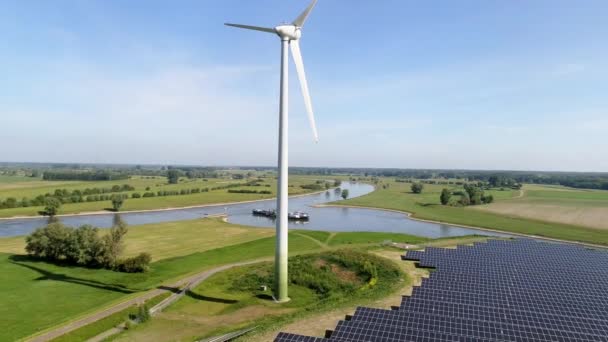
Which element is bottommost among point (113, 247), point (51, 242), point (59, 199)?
point (59, 199)

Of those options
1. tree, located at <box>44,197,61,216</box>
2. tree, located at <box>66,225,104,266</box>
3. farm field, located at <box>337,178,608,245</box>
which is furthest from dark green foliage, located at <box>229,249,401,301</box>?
tree, located at <box>44,197,61,216</box>

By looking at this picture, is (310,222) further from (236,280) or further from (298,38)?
(298,38)

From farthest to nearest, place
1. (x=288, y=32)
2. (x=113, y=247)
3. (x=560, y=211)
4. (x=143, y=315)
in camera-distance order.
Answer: (x=560, y=211), (x=113, y=247), (x=288, y=32), (x=143, y=315)

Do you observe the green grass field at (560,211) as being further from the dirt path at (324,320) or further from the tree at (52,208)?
the tree at (52,208)

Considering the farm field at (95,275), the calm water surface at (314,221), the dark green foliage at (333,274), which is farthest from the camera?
the calm water surface at (314,221)

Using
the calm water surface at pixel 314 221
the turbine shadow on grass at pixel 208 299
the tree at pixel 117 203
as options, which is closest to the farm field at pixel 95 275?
the turbine shadow on grass at pixel 208 299

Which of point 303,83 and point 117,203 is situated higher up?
point 303,83

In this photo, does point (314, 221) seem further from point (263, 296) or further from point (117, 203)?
point (263, 296)

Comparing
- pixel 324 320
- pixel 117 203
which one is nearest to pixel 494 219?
pixel 324 320
